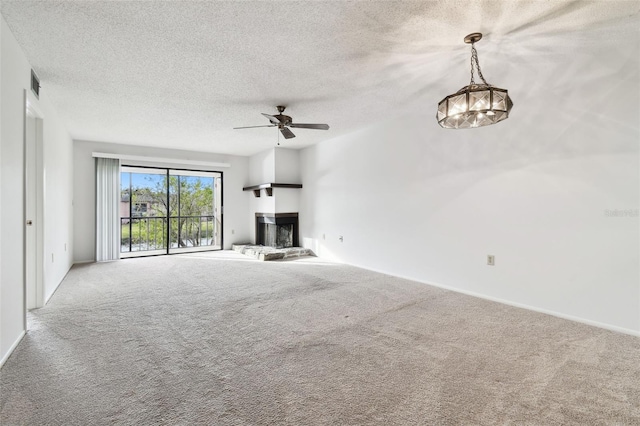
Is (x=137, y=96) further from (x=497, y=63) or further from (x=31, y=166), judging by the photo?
(x=497, y=63)

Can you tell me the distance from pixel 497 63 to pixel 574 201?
5.17ft

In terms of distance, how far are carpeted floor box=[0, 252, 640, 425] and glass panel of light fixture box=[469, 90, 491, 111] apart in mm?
1861

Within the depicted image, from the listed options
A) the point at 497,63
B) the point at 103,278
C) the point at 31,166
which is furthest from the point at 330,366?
the point at 103,278

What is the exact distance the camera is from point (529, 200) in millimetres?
3346

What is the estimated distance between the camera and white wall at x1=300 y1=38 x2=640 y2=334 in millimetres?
Result: 2768

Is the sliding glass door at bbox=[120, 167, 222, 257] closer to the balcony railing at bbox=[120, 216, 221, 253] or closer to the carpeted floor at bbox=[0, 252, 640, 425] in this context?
the balcony railing at bbox=[120, 216, 221, 253]

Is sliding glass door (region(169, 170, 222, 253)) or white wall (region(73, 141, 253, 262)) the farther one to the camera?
sliding glass door (region(169, 170, 222, 253))

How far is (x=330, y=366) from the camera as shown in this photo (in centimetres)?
215

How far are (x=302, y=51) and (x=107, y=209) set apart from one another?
5644 millimetres

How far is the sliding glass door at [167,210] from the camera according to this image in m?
6.92

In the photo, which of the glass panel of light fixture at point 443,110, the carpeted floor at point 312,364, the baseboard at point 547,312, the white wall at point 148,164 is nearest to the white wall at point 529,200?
the baseboard at point 547,312

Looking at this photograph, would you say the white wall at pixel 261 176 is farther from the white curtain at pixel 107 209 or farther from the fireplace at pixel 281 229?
the white curtain at pixel 107 209

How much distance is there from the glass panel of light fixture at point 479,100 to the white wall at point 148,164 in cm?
638

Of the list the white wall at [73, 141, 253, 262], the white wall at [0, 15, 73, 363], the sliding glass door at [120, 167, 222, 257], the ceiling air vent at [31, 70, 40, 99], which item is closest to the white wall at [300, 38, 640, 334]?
the white wall at [73, 141, 253, 262]
